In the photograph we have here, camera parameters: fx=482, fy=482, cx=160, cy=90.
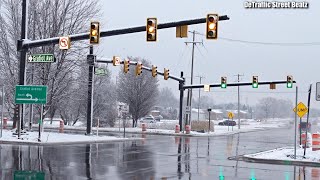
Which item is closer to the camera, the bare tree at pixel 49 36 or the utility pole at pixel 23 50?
the utility pole at pixel 23 50

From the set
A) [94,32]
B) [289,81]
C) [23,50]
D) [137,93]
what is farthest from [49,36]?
[137,93]

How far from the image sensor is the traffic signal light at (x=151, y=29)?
69.1 ft

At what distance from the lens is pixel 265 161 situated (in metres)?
21.1

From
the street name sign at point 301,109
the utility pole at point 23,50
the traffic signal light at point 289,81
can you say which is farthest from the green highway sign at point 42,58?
the traffic signal light at point 289,81

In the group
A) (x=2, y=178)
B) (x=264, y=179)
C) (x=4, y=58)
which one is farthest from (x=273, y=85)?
(x=2, y=178)

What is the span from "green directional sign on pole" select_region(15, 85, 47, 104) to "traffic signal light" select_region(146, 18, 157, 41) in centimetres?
878

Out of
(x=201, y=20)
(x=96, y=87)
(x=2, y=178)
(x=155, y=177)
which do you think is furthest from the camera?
(x=96, y=87)

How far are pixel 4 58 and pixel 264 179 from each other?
91.9 feet

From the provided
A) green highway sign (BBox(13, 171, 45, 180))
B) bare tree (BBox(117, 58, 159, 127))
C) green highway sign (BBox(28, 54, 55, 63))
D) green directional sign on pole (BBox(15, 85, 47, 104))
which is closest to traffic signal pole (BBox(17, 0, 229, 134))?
green highway sign (BBox(28, 54, 55, 63))

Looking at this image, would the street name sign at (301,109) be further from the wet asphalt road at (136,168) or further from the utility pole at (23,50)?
the utility pole at (23,50)

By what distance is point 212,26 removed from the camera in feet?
65.6

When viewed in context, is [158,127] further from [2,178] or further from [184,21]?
[2,178]

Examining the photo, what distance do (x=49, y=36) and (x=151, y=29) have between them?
16.9m

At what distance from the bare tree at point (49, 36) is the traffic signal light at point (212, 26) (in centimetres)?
1772
